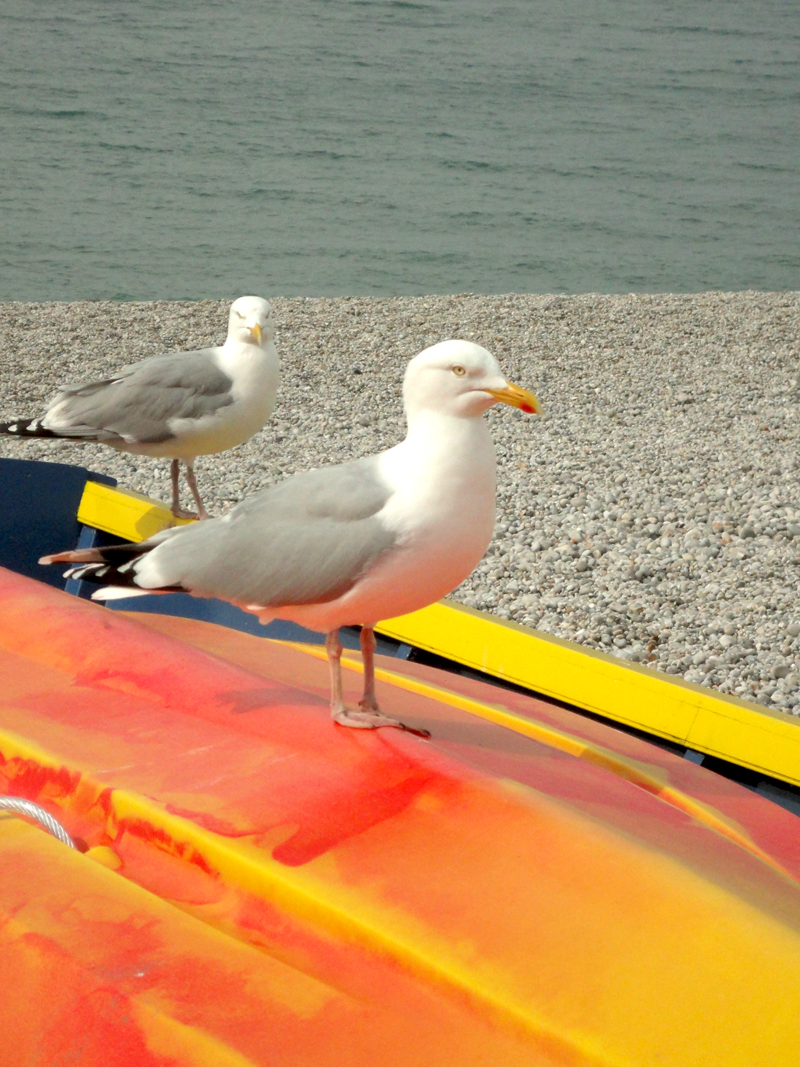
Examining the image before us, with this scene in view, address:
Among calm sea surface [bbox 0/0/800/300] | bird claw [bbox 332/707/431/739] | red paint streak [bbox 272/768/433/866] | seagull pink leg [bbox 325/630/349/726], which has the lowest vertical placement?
red paint streak [bbox 272/768/433/866]

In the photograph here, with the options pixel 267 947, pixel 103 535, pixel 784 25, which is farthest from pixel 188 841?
pixel 784 25

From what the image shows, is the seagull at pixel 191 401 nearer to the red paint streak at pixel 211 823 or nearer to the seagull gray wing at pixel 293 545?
the seagull gray wing at pixel 293 545

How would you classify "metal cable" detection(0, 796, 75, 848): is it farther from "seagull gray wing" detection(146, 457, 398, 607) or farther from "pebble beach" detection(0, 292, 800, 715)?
"pebble beach" detection(0, 292, 800, 715)

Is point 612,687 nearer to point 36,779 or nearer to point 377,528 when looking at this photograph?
point 377,528

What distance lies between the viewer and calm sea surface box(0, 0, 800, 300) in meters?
12.6

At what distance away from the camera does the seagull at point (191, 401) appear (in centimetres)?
332

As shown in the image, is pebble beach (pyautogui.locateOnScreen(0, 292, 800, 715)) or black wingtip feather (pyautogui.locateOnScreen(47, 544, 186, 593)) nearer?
black wingtip feather (pyautogui.locateOnScreen(47, 544, 186, 593))

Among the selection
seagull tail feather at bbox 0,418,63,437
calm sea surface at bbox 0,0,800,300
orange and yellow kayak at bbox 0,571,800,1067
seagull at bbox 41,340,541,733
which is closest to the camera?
orange and yellow kayak at bbox 0,571,800,1067

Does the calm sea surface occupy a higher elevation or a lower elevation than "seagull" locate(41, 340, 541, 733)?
higher

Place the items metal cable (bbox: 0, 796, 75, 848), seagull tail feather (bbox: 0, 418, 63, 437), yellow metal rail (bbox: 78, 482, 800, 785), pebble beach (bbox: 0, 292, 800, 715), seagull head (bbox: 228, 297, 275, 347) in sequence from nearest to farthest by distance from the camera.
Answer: metal cable (bbox: 0, 796, 75, 848), yellow metal rail (bbox: 78, 482, 800, 785), seagull head (bbox: 228, 297, 275, 347), seagull tail feather (bbox: 0, 418, 63, 437), pebble beach (bbox: 0, 292, 800, 715)

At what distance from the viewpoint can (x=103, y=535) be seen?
10.6ft

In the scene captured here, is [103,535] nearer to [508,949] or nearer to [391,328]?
[508,949]

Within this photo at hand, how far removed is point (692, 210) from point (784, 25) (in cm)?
516

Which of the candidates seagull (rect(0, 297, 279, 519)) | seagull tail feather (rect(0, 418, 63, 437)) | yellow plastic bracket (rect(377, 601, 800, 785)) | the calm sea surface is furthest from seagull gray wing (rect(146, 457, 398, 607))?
the calm sea surface
